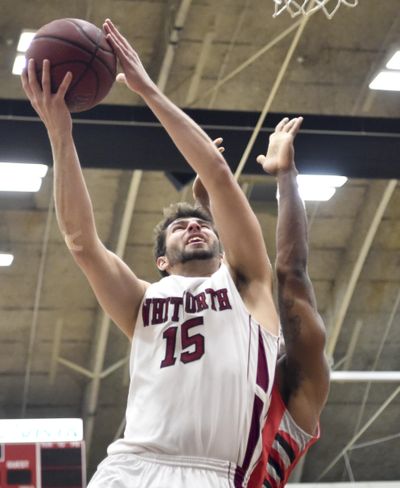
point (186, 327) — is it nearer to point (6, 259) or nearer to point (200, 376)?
point (200, 376)

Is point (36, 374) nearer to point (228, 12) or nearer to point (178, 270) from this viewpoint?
point (228, 12)

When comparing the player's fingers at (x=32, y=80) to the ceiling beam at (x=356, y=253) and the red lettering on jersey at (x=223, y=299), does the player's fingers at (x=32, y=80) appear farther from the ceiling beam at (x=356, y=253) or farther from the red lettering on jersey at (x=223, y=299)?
the ceiling beam at (x=356, y=253)

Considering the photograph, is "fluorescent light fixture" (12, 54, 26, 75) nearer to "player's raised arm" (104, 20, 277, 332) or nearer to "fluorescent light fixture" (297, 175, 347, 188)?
"fluorescent light fixture" (297, 175, 347, 188)

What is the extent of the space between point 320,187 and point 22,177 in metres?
4.00

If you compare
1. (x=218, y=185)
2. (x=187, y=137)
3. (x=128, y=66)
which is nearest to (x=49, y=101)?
(x=128, y=66)

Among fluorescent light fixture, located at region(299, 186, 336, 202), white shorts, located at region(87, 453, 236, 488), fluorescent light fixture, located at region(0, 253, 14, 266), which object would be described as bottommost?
white shorts, located at region(87, 453, 236, 488)

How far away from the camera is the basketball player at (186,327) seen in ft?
9.52

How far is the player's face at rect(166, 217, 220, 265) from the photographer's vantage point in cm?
349

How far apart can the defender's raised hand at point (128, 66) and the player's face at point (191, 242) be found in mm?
560

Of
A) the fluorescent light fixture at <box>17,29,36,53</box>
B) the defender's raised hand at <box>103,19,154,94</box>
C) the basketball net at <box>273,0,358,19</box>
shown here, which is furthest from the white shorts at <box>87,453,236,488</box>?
the fluorescent light fixture at <box>17,29,36,53</box>

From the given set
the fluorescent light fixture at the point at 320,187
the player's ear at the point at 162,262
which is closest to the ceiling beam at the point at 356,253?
the fluorescent light fixture at the point at 320,187

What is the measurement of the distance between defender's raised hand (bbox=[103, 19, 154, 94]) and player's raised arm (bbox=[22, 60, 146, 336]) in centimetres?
20

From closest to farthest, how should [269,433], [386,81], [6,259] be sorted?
[269,433]
[386,81]
[6,259]

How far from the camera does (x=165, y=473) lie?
2.86 meters
